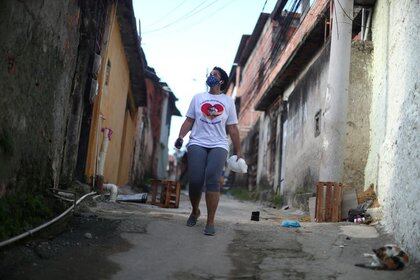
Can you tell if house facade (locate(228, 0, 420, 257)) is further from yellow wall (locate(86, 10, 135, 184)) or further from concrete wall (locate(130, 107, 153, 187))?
concrete wall (locate(130, 107, 153, 187))

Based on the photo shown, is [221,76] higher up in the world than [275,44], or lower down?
lower down

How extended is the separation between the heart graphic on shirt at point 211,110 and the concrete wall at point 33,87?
141 cm

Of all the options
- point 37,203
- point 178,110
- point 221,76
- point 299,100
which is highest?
point 178,110

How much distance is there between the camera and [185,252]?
3811 millimetres

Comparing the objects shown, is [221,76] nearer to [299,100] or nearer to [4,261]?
[4,261]

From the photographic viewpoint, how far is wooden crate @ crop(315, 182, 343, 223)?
574cm

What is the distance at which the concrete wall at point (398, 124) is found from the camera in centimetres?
372

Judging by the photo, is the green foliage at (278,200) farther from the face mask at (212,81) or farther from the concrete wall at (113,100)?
the face mask at (212,81)

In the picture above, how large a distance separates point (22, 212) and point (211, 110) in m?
2.10

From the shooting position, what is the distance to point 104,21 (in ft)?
26.1

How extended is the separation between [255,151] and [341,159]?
1250 cm

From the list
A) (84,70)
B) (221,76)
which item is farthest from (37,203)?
(84,70)

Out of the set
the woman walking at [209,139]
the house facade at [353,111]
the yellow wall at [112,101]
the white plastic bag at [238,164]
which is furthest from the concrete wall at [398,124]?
the yellow wall at [112,101]

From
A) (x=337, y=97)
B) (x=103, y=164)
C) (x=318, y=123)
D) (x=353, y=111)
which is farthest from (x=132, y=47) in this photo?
(x=337, y=97)
